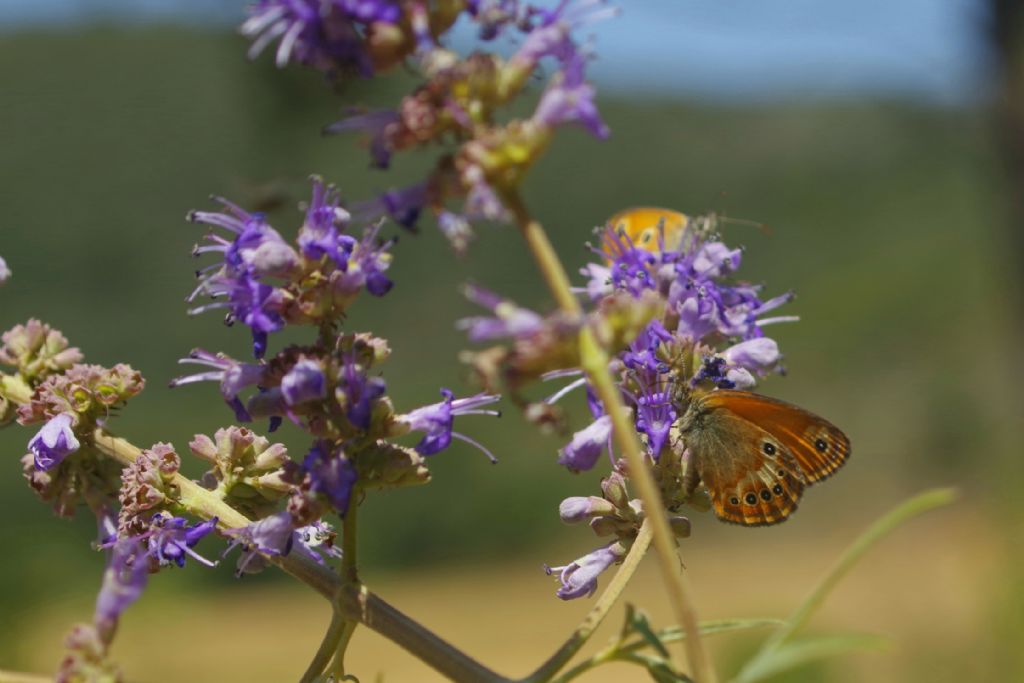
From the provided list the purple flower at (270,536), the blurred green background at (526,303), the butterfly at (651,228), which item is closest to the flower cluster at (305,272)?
the purple flower at (270,536)

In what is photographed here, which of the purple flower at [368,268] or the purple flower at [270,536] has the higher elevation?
the purple flower at [368,268]

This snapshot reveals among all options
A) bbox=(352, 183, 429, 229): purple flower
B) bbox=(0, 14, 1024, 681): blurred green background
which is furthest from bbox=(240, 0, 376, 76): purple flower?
bbox=(0, 14, 1024, 681): blurred green background

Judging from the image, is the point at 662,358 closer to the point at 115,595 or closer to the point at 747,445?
the point at 747,445

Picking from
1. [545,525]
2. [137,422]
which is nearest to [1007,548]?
[545,525]

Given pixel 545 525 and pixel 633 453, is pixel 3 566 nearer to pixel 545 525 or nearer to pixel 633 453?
pixel 545 525

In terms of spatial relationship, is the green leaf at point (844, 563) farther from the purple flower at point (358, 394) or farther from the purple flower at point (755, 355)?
the purple flower at point (755, 355)

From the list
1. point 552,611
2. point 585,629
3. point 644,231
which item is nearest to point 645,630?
point 585,629
